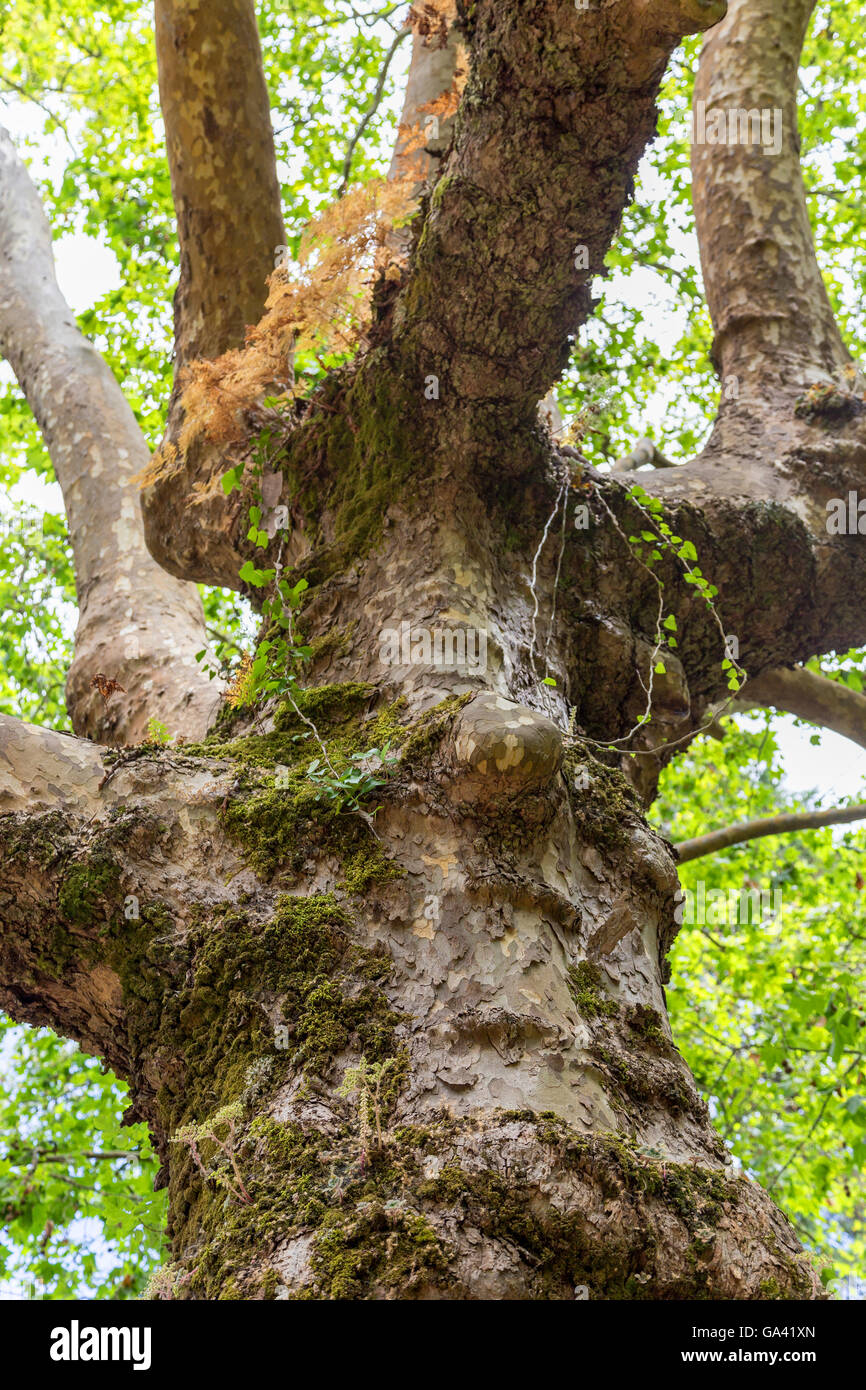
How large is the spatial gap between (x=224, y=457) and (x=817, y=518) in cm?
232

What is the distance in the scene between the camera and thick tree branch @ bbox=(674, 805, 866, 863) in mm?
5395

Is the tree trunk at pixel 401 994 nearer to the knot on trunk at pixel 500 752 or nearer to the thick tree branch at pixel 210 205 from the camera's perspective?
the knot on trunk at pixel 500 752

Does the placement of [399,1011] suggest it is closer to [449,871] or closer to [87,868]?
[449,871]

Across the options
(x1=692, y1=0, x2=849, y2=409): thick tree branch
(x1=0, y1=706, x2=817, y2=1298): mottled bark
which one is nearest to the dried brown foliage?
(x1=0, y1=706, x2=817, y2=1298): mottled bark

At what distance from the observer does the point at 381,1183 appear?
5.78ft

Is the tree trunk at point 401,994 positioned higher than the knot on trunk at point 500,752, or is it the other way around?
the knot on trunk at point 500,752

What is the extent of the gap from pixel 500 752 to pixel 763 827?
3.65 m

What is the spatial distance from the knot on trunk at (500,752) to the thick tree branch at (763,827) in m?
3.29

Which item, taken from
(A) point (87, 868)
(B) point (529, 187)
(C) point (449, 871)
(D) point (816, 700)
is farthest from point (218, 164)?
(D) point (816, 700)

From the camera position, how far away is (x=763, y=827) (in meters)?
5.42

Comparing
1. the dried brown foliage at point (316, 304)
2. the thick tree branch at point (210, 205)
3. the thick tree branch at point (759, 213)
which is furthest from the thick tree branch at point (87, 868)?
the thick tree branch at point (759, 213)

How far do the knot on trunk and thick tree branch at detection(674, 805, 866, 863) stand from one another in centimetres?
329

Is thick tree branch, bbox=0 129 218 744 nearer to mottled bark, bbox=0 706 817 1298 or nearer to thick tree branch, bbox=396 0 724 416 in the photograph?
mottled bark, bbox=0 706 817 1298

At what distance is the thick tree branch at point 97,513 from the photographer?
4094mm
